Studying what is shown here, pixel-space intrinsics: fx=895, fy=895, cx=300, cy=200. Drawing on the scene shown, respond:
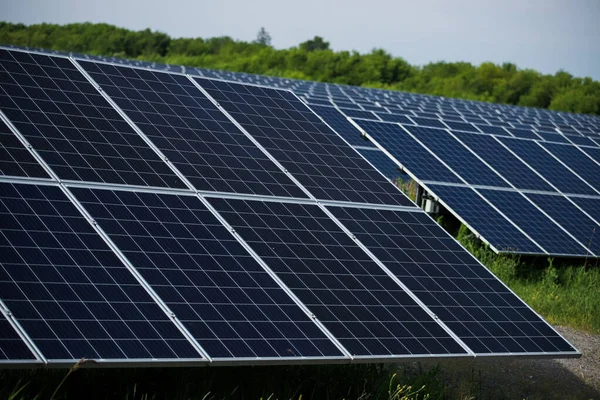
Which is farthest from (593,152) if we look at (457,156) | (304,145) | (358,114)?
(304,145)

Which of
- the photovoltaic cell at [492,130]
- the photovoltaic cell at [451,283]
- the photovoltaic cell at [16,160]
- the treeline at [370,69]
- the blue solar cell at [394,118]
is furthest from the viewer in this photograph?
the treeline at [370,69]

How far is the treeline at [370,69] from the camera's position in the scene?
93250mm

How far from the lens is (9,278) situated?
9.08 meters

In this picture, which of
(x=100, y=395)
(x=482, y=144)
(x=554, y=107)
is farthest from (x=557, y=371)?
(x=554, y=107)

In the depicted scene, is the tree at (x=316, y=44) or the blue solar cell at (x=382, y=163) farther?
the tree at (x=316, y=44)

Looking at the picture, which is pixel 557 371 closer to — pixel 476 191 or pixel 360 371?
pixel 360 371

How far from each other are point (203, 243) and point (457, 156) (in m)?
14.0

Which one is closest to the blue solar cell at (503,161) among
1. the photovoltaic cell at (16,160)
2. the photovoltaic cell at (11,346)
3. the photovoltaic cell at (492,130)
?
the photovoltaic cell at (492,130)

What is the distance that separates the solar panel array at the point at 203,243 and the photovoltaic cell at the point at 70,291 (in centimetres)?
2

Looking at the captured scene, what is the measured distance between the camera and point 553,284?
19.9 metres

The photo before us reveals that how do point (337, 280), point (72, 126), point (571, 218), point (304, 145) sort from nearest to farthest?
point (337, 280) < point (72, 126) < point (304, 145) < point (571, 218)

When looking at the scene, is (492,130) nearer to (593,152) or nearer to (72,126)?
(593,152)

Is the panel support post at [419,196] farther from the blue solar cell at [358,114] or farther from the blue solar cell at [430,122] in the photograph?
the blue solar cell at [358,114]

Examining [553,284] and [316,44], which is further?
[316,44]
